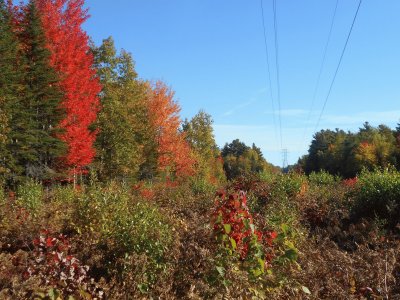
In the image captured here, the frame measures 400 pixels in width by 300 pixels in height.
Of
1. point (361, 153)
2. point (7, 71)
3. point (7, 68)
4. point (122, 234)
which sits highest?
point (7, 68)

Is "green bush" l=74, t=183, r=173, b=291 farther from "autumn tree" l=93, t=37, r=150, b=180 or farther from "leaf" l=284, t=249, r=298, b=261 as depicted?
"autumn tree" l=93, t=37, r=150, b=180

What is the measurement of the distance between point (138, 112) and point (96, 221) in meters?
22.0

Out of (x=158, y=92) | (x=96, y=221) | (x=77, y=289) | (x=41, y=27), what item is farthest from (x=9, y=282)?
(x=158, y=92)

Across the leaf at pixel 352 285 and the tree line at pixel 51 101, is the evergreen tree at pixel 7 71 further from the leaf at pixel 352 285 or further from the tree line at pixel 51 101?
the leaf at pixel 352 285

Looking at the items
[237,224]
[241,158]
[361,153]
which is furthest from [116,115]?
[241,158]

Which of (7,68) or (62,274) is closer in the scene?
(62,274)

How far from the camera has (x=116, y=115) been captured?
23891 mm

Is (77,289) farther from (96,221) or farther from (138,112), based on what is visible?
(138,112)

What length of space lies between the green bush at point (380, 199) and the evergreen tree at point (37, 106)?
14.9m

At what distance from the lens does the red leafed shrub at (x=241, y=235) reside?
4184mm

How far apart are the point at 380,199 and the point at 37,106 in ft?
56.0

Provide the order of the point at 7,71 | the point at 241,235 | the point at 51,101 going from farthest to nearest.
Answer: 1. the point at 51,101
2. the point at 7,71
3. the point at 241,235

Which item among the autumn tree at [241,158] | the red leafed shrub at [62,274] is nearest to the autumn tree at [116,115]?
the red leafed shrub at [62,274]

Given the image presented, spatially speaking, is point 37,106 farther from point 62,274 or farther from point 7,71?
point 62,274
